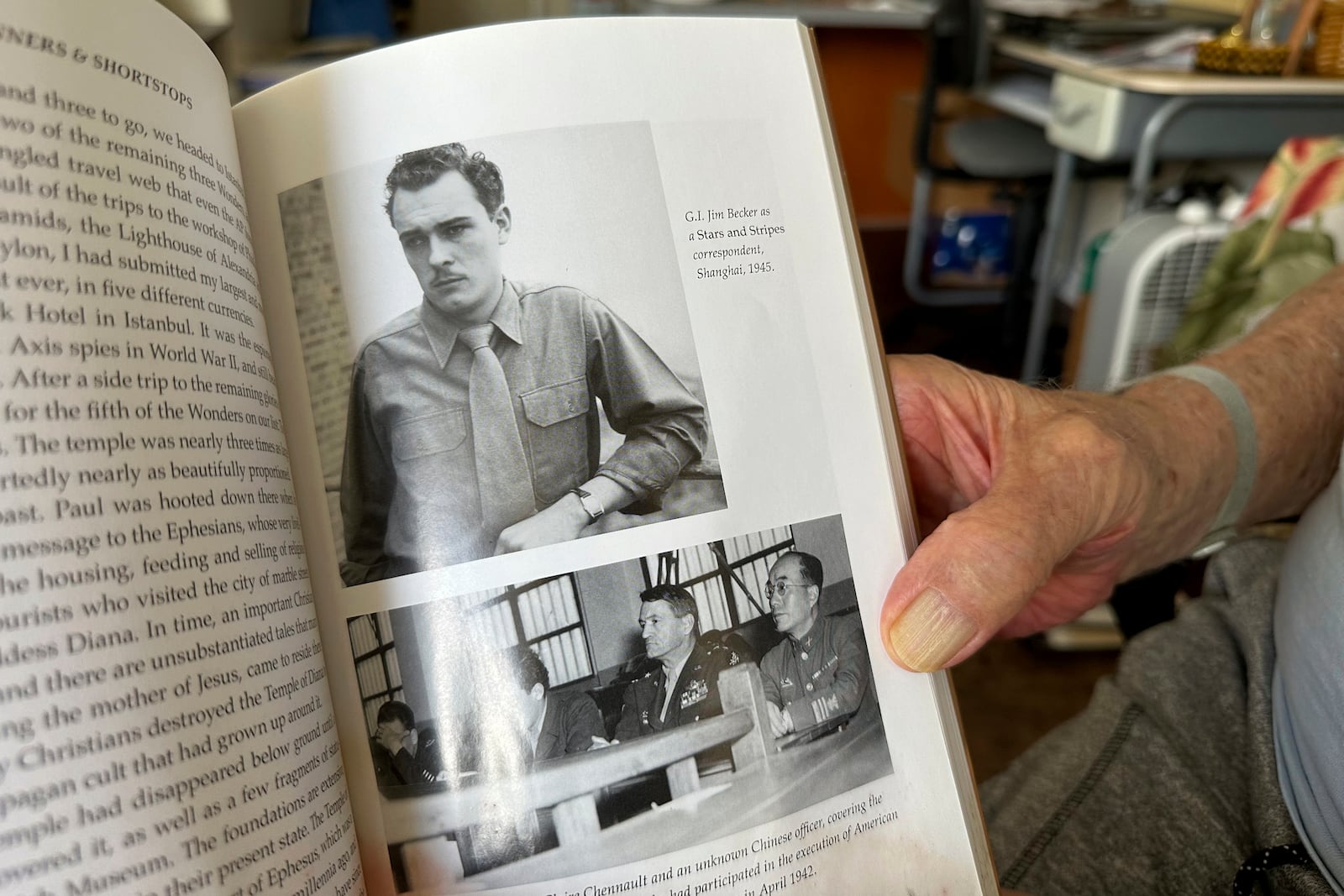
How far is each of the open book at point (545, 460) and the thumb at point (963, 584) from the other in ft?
0.04

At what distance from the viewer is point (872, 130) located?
111 inches

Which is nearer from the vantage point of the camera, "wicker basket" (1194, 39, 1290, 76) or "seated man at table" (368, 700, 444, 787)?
"seated man at table" (368, 700, 444, 787)

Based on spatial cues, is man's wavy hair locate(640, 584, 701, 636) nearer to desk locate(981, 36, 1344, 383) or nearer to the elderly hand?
the elderly hand

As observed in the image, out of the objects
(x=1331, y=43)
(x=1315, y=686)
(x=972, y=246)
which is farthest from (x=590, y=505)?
(x=972, y=246)

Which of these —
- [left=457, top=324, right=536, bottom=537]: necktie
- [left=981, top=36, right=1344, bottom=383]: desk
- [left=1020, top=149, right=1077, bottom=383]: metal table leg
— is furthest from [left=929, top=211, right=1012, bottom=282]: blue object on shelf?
[left=457, top=324, right=536, bottom=537]: necktie

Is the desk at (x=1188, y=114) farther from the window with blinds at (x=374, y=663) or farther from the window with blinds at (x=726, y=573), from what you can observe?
the window with blinds at (x=374, y=663)

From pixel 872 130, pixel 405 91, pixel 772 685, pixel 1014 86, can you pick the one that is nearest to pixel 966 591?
pixel 772 685

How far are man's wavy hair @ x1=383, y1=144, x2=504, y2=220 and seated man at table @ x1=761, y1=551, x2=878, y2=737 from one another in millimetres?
182

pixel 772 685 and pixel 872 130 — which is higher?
pixel 872 130

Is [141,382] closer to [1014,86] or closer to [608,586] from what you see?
[608,586]

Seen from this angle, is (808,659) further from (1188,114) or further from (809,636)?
(1188,114)

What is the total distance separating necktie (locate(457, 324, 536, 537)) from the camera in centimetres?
33

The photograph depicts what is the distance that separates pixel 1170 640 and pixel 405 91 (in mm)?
503

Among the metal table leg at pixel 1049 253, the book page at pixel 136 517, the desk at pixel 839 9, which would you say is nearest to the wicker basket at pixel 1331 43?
the metal table leg at pixel 1049 253
